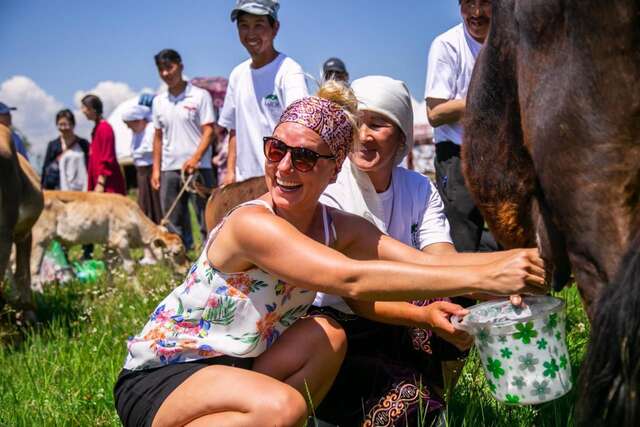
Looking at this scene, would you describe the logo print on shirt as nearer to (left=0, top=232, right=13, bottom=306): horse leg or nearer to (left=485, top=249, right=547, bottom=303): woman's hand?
(left=0, top=232, right=13, bottom=306): horse leg

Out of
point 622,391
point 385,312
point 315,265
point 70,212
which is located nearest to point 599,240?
point 622,391

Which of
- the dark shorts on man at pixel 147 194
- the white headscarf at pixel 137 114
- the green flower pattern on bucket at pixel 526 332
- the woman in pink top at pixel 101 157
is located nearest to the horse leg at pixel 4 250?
the green flower pattern on bucket at pixel 526 332

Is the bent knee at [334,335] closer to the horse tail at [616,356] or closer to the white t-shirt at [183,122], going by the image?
the horse tail at [616,356]

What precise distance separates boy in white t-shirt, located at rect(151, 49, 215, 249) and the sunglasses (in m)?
5.53

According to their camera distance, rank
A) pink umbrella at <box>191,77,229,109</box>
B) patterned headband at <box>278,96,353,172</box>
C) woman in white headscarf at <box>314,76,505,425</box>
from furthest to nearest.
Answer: pink umbrella at <box>191,77,229,109</box> < woman in white headscarf at <box>314,76,505,425</box> < patterned headband at <box>278,96,353,172</box>

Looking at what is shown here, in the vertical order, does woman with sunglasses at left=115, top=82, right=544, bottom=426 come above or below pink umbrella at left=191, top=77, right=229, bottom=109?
above

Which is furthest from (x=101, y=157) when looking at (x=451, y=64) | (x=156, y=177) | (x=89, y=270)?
(x=451, y=64)

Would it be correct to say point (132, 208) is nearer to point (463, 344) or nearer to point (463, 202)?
point (463, 202)

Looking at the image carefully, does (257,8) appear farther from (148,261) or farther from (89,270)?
(89,270)

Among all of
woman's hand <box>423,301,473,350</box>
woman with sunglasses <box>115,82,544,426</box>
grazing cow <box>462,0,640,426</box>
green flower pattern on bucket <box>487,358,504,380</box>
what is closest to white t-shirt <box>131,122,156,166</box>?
woman with sunglasses <box>115,82,544,426</box>

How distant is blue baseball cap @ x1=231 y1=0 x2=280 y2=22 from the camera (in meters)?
5.88

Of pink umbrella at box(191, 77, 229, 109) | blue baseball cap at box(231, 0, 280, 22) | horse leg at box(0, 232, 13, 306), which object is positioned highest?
blue baseball cap at box(231, 0, 280, 22)

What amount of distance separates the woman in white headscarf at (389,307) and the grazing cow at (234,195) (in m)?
0.83

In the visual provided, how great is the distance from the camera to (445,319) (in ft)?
Result: 9.27
